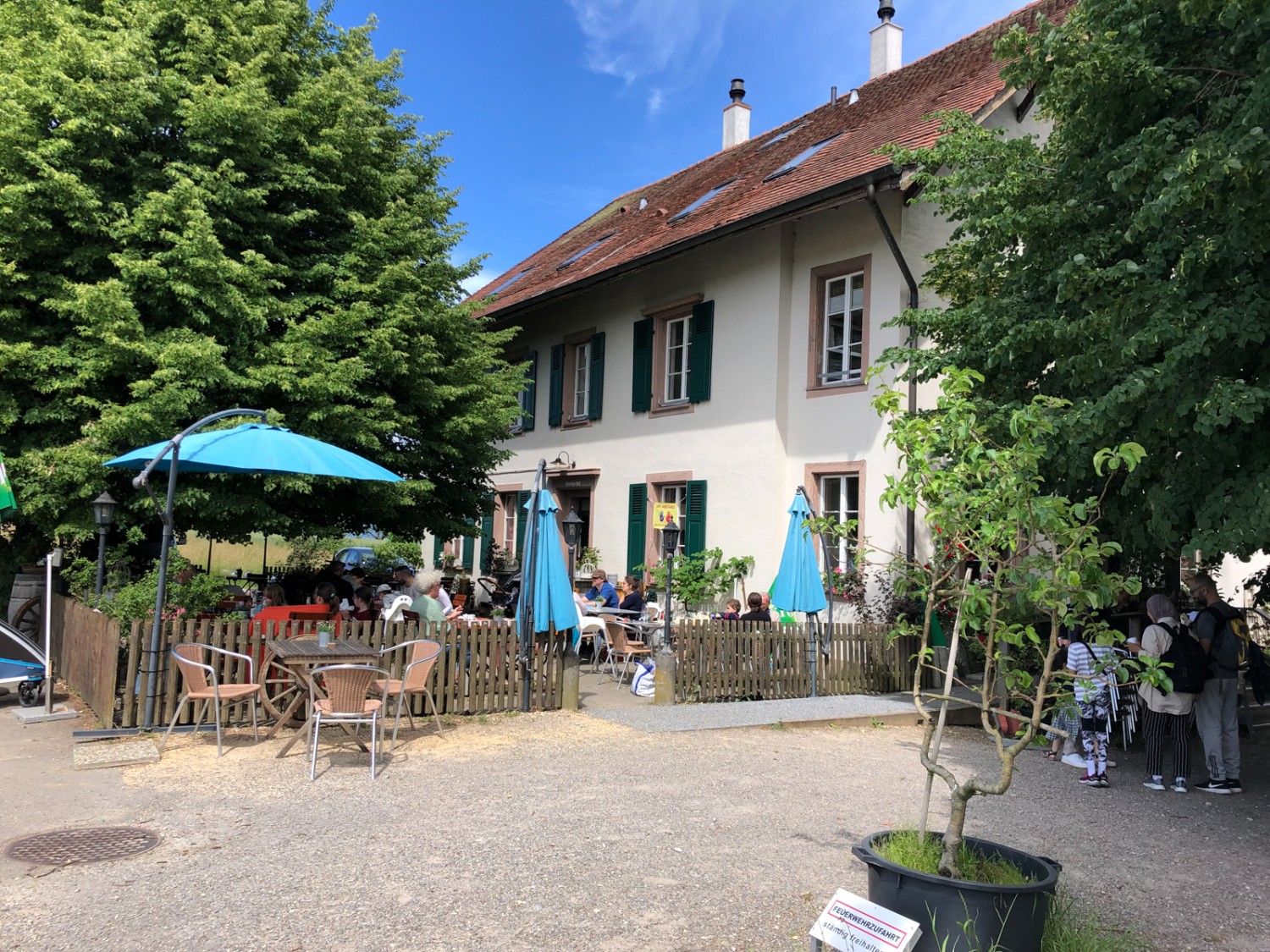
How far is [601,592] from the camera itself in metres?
15.2

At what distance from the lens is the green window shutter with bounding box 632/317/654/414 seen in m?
16.7

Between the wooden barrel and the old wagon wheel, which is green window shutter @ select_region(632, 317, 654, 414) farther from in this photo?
the old wagon wheel

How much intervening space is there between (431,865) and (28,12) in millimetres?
11627

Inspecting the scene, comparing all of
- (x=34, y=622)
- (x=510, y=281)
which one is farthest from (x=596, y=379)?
(x=34, y=622)

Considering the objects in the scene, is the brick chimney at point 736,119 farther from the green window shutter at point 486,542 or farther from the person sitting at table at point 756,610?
the person sitting at table at point 756,610

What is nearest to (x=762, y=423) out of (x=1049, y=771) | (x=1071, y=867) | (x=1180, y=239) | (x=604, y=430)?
(x=604, y=430)

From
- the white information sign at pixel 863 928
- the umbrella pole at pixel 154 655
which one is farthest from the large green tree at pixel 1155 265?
the umbrella pole at pixel 154 655

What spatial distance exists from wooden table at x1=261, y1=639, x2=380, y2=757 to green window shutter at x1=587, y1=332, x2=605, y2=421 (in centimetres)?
1008

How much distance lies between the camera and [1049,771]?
808 centimetres

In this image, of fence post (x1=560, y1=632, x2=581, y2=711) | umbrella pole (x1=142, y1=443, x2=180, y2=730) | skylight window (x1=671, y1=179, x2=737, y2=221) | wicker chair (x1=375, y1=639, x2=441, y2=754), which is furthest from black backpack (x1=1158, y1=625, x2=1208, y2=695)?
skylight window (x1=671, y1=179, x2=737, y2=221)

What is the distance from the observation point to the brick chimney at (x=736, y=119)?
23516mm

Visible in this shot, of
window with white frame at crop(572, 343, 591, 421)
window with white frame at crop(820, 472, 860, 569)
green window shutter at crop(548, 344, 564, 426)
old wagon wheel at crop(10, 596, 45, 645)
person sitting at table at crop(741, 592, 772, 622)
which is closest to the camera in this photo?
old wagon wheel at crop(10, 596, 45, 645)

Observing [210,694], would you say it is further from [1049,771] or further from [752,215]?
[752,215]

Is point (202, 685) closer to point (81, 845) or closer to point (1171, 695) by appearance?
point (81, 845)
